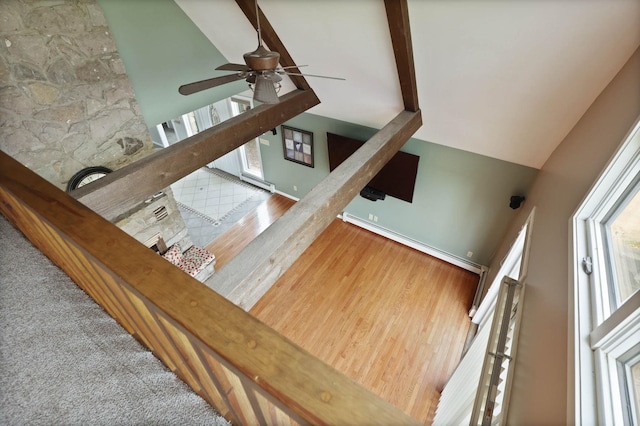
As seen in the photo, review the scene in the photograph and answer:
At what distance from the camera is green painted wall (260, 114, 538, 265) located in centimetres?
384

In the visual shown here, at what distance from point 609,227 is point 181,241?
4.75 meters

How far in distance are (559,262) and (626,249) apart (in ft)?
1.32

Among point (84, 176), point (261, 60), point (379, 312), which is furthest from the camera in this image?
point (379, 312)

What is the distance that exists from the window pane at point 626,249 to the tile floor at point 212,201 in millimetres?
5489

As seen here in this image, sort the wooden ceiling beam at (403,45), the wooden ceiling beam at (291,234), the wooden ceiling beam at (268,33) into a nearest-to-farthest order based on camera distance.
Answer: the wooden ceiling beam at (291,234) → the wooden ceiling beam at (403,45) → the wooden ceiling beam at (268,33)

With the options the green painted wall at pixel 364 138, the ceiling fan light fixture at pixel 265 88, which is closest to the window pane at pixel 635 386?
the ceiling fan light fixture at pixel 265 88

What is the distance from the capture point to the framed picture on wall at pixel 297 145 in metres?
5.29

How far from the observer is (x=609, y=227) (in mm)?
1592

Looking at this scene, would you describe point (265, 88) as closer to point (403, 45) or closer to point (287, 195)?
point (403, 45)

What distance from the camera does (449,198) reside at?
14.1ft

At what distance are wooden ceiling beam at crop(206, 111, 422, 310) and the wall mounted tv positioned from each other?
1.62m

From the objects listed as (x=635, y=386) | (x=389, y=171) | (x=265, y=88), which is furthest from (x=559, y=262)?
(x=389, y=171)

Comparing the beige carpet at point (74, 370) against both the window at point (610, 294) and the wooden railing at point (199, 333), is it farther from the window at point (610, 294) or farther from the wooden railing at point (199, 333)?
the window at point (610, 294)

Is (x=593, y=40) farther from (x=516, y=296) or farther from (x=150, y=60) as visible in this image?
(x=150, y=60)
